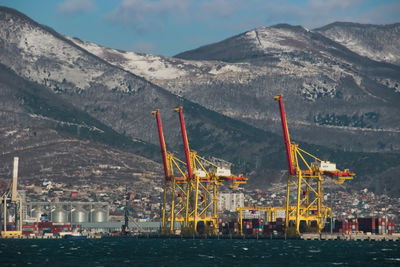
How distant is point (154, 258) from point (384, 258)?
140ft

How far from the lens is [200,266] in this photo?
169500mm

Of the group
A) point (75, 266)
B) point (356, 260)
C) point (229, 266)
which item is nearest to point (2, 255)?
point (75, 266)

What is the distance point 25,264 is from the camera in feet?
562

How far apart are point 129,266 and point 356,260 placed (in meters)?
43.4

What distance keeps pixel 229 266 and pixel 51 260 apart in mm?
34858

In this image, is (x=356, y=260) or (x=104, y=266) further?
(x=356, y=260)

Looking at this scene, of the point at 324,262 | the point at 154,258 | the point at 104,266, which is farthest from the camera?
the point at 154,258

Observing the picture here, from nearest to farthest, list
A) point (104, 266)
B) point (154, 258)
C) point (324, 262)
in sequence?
point (104, 266), point (324, 262), point (154, 258)

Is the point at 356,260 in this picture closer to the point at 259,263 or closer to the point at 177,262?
the point at 259,263

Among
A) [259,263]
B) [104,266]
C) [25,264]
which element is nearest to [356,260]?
[259,263]

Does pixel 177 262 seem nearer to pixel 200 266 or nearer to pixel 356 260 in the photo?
pixel 200 266

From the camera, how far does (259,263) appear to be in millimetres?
177875

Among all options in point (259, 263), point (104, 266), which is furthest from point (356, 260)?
point (104, 266)

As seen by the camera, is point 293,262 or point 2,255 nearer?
point 293,262
